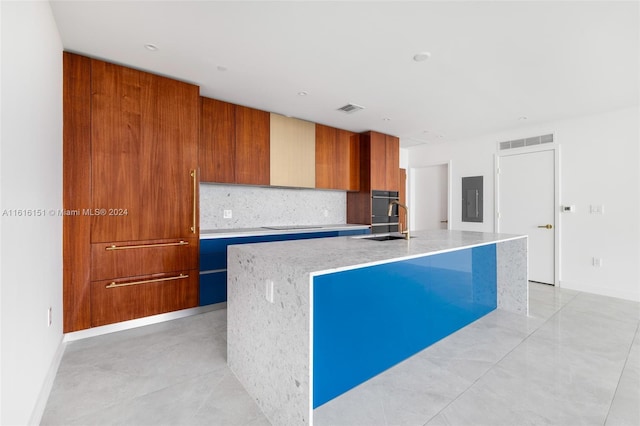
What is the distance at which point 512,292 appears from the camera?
3.25m

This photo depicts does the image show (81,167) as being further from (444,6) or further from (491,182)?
(491,182)

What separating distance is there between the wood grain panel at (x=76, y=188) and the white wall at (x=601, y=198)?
5.76m

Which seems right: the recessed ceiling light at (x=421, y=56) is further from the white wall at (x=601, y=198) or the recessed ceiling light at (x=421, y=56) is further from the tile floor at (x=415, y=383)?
the white wall at (x=601, y=198)

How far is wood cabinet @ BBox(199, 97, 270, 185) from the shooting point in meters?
3.41

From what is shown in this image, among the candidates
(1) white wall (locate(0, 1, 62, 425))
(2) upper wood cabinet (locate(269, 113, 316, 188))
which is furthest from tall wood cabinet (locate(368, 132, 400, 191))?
(1) white wall (locate(0, 1, 62, 425))

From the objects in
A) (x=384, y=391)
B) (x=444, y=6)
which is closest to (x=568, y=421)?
(x=384, y=391)

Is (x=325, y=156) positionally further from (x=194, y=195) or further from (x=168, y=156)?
(x=168, y=156)

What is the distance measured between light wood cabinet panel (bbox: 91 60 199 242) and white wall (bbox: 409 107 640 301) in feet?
16.6

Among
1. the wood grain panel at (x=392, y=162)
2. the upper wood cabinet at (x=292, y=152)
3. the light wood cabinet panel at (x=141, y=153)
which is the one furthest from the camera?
the wood grain panel at (x=392, y=162)

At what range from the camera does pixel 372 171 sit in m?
4.87

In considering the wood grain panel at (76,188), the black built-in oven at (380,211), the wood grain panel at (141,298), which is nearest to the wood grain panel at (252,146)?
the wood grain panel at (141,298)

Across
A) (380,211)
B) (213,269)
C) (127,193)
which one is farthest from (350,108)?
(127,193)

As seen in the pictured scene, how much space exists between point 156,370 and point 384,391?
1.59m

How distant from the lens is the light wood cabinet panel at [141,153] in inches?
101
